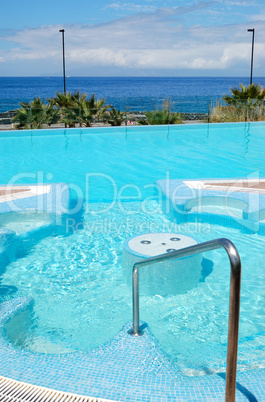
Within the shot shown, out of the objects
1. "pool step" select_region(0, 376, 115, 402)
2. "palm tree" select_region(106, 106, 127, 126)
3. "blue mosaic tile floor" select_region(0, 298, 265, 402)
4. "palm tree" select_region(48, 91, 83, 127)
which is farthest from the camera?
"palm tree" select_region(106, 106, 127, 126)

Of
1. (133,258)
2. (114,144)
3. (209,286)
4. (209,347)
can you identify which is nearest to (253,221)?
(209,286)

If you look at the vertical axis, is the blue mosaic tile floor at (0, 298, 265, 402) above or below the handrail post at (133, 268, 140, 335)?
below

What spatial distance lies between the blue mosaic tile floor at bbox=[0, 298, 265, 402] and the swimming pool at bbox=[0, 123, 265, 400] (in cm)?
35

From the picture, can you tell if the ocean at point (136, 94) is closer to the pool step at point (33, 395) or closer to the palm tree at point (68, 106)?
the palm tree at point (68, 106)

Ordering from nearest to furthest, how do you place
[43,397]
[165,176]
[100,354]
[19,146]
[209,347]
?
[43,397]
[100,354]
[209,347]
[165,176]
[19,146]

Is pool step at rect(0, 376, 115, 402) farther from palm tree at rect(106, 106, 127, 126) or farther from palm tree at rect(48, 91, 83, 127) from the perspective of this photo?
palm tree at rect(106, 106, 127, 126)

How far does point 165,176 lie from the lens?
9969 mm

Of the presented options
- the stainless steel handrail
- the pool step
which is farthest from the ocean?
the stainless steel handrail

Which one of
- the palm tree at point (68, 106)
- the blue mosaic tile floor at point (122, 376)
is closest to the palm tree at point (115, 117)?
the palm tree at point (68, 106)

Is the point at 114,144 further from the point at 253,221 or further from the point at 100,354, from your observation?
the point at 100,354

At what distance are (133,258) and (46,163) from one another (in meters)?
6.93

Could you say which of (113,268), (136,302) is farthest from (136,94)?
(136,302)

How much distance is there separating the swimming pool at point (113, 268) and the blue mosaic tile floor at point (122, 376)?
350mm

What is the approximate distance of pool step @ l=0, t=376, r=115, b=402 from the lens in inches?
93.7
